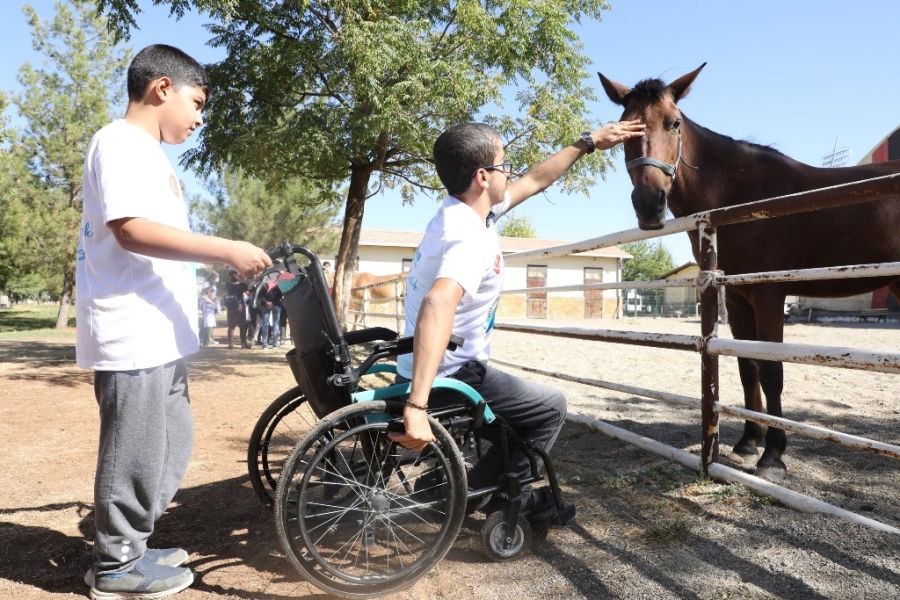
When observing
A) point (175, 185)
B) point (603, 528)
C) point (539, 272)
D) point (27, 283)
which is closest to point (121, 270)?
point (175, 185)

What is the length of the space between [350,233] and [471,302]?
9780 millimetres

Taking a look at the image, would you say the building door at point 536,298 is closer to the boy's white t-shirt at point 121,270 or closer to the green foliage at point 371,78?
the green foliage at point 371,78

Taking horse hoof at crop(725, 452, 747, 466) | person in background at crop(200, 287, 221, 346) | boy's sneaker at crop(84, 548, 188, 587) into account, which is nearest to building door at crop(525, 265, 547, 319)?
person in background at crop(200, 287, 221, 346)

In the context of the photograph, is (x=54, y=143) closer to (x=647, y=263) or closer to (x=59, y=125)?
(x=59, y=125)

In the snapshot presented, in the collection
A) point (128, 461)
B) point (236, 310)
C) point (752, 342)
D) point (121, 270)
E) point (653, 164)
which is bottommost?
point (128, 461)

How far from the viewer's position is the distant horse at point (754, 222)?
318cm

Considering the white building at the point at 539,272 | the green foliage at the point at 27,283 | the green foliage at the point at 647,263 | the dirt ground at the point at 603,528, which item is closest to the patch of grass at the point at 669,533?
the dirt ground at the point at 603,528

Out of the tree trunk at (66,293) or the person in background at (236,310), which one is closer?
the person in background at (236,310)

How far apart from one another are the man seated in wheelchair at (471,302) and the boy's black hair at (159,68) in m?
0.92

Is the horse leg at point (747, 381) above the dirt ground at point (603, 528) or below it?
above

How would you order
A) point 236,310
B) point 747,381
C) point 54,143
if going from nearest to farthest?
point 747,381
point 236,310
point 54,143

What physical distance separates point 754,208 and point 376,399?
5.84 feet

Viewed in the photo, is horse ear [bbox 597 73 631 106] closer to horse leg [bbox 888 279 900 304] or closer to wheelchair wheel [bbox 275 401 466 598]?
horse leg [bbox 888 279 900 304]

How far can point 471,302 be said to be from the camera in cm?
224
